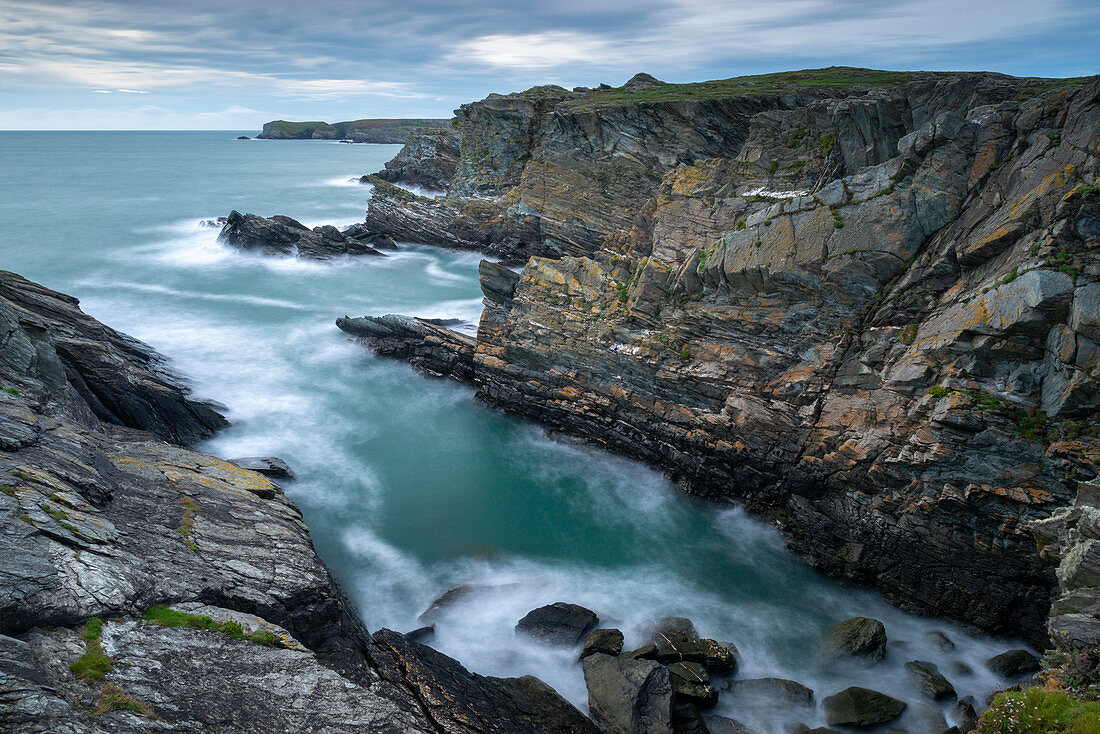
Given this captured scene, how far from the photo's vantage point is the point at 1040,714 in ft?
28.7

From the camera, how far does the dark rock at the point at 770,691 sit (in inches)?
488

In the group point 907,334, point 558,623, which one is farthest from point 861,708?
point 907,334

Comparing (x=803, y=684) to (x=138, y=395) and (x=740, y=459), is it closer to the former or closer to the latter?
(x=740, y=459)

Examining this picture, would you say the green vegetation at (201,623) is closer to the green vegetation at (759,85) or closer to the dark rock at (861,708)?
the dark rock at (861,708)

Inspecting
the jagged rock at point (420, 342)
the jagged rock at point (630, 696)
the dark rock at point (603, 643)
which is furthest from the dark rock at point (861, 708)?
the jagged rock at point (420, 342)

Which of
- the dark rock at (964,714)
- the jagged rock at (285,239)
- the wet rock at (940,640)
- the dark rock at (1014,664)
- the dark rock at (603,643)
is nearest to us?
the dark rock at (964,714)

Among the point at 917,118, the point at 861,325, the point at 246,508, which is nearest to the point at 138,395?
the point at 246,508

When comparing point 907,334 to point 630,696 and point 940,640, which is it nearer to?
point 940,640

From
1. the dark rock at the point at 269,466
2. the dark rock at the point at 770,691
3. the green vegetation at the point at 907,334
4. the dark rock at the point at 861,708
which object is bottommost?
the dark rock at the point at 770,691

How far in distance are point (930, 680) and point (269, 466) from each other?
18.9 metres

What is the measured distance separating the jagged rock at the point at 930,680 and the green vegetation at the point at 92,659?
48.6ft

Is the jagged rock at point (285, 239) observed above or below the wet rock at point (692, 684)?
above

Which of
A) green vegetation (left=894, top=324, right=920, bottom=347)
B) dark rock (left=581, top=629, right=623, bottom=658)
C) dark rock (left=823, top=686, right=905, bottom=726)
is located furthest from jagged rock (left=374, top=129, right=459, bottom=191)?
dark rock (left=823, top=686, right=905, bottom=726)

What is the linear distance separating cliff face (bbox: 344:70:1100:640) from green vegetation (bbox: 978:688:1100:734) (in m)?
4.84
